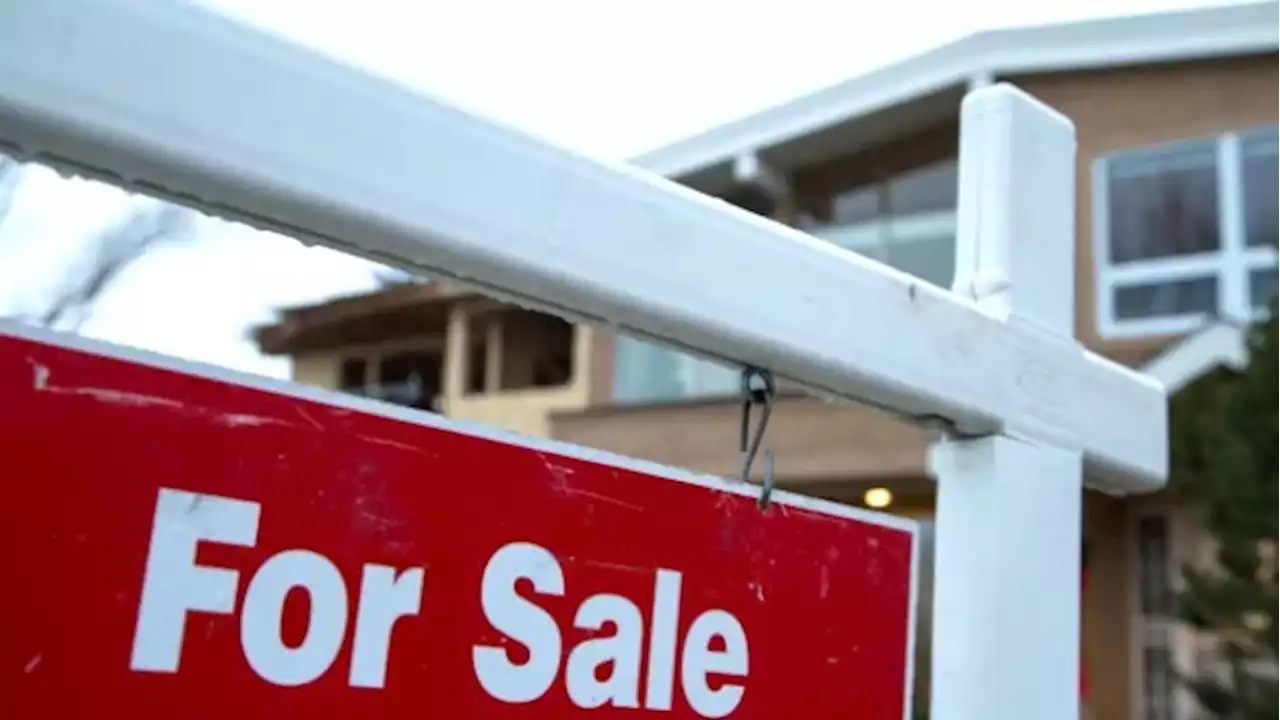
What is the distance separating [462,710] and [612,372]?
439 inches

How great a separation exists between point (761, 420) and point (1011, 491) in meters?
0.38

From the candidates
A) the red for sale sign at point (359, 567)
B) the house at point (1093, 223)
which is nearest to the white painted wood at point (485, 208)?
the red for sale sign at point (359, 567)

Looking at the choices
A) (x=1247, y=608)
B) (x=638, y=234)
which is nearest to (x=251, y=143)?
(x=638, y=234)

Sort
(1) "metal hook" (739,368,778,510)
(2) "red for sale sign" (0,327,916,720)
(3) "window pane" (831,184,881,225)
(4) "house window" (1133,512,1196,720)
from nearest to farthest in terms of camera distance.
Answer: (2) "red for sale sign" (0,327,916,720) → (1) "metal hook" (739,368,778,510) → (4) "house window" (1133,512,1196,720) → (3) "window pane" (831,184,881,225)

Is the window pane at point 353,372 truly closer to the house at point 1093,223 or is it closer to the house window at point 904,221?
the house at point 1093,223

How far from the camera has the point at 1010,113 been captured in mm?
1627

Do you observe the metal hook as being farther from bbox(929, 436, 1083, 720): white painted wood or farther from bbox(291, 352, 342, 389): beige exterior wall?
bbox(291, 352, 342, 389): beige exterior wall

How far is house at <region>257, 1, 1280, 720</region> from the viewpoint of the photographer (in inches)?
356

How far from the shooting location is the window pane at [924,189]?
10.8 metres

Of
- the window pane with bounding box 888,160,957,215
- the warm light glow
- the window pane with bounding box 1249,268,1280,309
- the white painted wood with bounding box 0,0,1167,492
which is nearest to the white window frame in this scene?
the window pane with bounding box 1249,268,1280,309

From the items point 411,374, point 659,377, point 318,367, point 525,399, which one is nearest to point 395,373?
point 411,374

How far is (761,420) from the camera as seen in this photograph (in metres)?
1.28

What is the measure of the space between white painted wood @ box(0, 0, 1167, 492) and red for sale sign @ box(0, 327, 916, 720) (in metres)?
0.14

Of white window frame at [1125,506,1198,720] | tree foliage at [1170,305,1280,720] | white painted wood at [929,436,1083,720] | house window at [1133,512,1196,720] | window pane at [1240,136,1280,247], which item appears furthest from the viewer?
window pane at [1240,136,1280,247]
